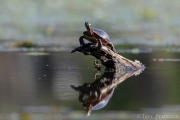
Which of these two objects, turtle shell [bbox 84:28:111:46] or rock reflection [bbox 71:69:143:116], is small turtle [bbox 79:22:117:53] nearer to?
turtle shell [bbox 84:28:111:46]

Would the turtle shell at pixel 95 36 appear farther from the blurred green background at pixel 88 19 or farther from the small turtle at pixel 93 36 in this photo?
the blurred green background at pixel 88 19

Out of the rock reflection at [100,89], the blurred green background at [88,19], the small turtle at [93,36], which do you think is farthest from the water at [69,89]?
the blurred green background at [88,19]

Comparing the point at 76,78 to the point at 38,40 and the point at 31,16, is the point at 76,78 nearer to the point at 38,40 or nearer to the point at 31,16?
the point at 38,40

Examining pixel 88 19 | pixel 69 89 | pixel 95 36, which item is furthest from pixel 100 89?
pixel 88 19

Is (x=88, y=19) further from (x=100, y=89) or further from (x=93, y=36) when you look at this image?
(x=100, y=89)

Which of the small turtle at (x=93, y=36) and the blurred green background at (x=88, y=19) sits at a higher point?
the blurred green background at (x=88, y=19)

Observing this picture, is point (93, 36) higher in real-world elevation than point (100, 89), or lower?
higher

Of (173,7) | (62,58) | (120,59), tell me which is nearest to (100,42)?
(120,59)
